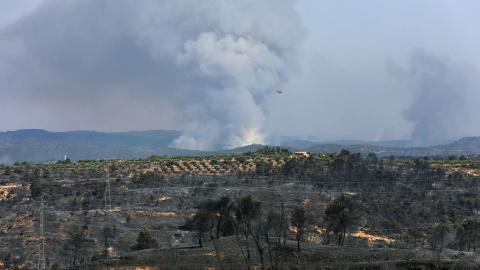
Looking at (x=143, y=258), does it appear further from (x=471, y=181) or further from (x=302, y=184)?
(x=471, y=181)

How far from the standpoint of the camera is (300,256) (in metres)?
45.8

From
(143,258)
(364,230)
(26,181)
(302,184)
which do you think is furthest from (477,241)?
(26,181)

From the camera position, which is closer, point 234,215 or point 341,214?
point 341,214

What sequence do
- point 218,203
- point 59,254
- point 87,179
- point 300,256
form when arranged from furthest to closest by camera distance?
point 87,179, point 59,254, point 218,203, point 300,256

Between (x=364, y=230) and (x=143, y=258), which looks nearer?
(x=143, y=258)

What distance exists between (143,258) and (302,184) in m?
53.7

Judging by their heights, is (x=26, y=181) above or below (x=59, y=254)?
above

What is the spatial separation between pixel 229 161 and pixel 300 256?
80.5m

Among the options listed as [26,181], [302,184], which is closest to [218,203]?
[302,184]

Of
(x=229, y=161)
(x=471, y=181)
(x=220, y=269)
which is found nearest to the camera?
(x=220, y=269)

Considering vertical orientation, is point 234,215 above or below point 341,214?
below

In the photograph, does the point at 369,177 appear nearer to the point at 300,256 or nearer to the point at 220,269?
the point at 300,256

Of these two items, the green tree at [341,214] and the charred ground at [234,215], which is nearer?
the charred ground at [234,215]

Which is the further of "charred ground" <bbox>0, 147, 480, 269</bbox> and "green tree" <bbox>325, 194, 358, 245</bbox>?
"green tree" <bbox>325, 194, 358, 245</bbox>
